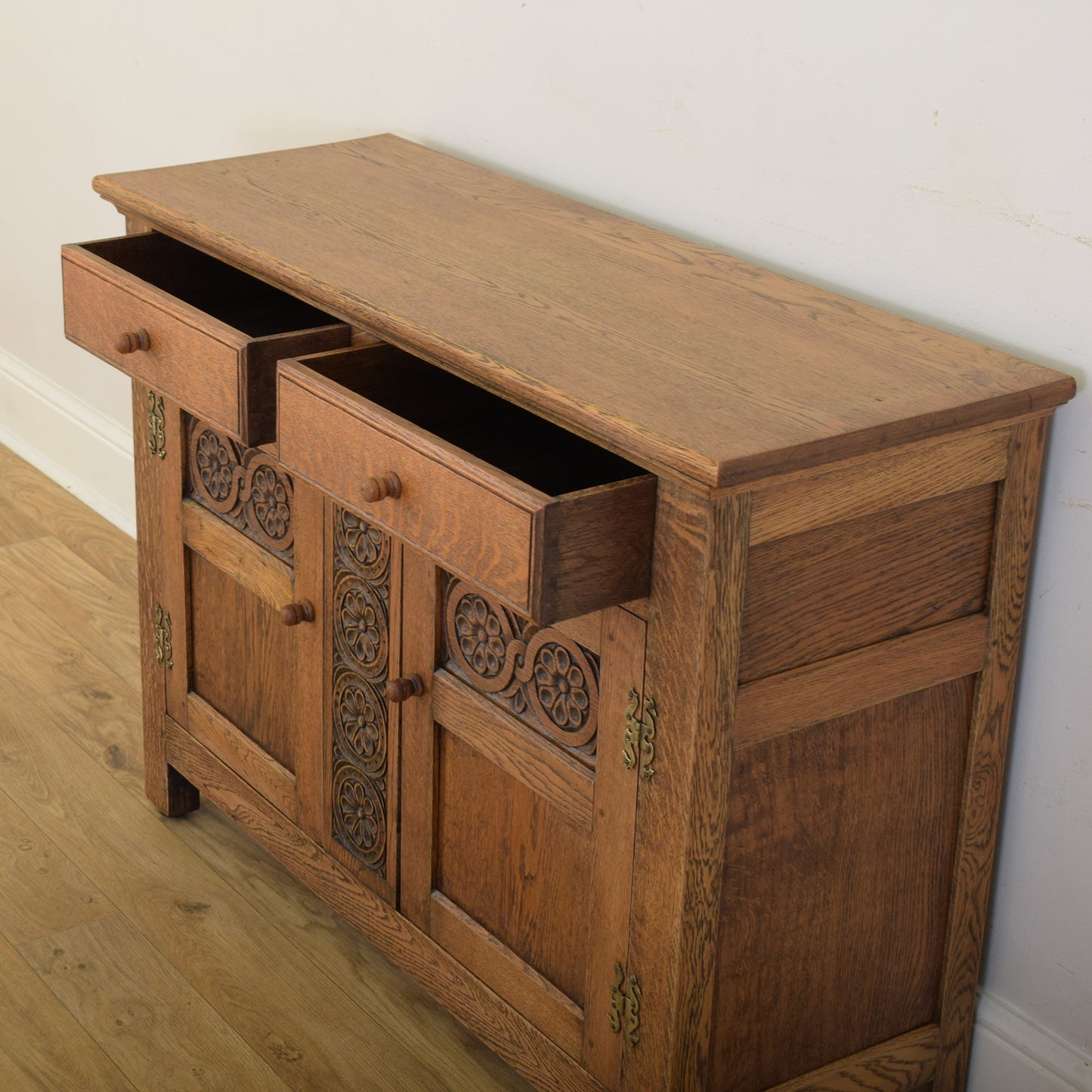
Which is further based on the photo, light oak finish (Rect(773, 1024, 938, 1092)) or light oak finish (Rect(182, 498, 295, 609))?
light oak finish (Rect(182, 498, 295, 609))

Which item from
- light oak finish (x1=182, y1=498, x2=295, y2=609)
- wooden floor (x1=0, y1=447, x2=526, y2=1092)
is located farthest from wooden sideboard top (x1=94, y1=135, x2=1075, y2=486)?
wooden floor (x1=0, y1=447, x2=526, y2=1092)

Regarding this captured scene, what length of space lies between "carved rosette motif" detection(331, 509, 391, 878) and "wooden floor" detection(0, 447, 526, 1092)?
0.69 ft

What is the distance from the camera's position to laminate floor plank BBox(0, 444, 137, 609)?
3.00m

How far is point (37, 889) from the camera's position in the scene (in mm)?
2090

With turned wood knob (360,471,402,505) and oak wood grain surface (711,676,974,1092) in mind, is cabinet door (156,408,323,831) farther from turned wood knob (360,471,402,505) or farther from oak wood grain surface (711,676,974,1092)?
oak wood grain surface (711,676,974,1092)

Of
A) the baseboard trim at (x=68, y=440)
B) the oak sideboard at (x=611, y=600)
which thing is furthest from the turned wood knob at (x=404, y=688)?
the baseboard trim at (x=68, y=440)

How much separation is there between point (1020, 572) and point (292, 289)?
788 mm

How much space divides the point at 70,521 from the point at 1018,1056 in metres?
2.17

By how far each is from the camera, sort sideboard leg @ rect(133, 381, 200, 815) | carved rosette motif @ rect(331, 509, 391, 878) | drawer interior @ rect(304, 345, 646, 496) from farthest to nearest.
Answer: sideboard leg @ rect(133, 381, 200, 815), carved rosette motif @ rect(331, 509, 391, 878), drawer interior @ rect(304, 345, 646, 496)

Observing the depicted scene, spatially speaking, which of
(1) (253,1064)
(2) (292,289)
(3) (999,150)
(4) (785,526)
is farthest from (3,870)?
(3) (999,150)

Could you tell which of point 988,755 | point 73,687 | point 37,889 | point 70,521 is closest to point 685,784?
point 988,755

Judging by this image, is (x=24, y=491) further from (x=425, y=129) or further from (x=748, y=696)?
(x=748, y=696)

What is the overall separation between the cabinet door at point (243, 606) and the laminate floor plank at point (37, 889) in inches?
9.8

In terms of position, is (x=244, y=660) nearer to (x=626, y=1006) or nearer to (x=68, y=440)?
(x=626, y=1006)
